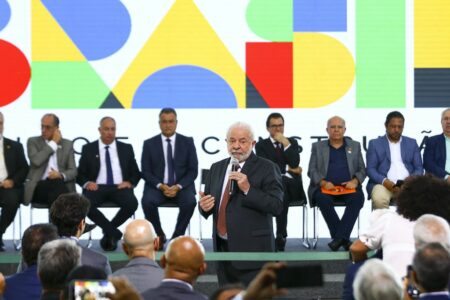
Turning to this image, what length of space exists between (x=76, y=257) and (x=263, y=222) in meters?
2.20

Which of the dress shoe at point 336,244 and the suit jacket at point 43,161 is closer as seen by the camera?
the dress shoe at point 336,244

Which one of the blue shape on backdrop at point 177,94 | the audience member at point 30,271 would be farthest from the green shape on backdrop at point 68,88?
the audience member at point 30,271

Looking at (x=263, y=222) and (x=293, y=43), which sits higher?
(x=293, y=43)

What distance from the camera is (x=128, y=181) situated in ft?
29.9

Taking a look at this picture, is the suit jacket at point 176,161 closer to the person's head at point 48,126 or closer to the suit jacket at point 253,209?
the person's head at point 48,126

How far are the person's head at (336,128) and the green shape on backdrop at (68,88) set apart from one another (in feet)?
6.80

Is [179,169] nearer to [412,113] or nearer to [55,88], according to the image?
[55,88]

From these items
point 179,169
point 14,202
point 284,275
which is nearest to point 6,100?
point 14,202

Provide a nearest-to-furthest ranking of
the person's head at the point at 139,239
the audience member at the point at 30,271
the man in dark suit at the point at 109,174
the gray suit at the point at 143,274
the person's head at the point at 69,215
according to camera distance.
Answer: the audience member at the point at 30,271 → the gray suit at the point at 143,274 → the person's head at the point at 139,239 → the person's head at the point at 69,215 → the man in dark suit at the point at 109,174

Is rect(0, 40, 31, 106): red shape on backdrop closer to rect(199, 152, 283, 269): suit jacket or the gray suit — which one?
rect(199, 152, 283, 269): suit jacket

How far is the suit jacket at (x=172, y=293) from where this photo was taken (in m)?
3.96

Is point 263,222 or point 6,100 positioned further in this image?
point 6,100

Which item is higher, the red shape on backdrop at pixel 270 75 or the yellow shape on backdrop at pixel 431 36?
the yellow shape on backdrop at pixel 431 36

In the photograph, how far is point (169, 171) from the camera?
9.09m
